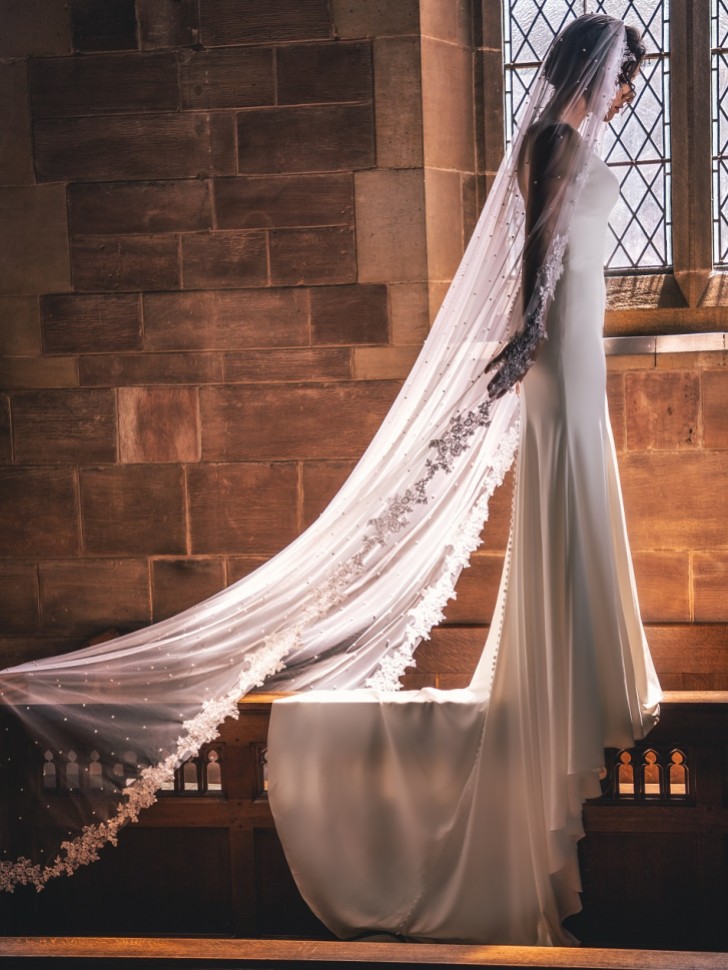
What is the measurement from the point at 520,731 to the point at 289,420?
1.87 meters

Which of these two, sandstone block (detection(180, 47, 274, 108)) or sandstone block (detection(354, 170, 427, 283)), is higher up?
sandstone block (detection(180, 47, 274, 108))

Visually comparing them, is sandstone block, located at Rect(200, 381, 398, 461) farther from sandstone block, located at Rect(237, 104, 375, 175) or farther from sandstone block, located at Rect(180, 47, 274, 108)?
sandstone block, located at Rect(180, 47, 274, 108)

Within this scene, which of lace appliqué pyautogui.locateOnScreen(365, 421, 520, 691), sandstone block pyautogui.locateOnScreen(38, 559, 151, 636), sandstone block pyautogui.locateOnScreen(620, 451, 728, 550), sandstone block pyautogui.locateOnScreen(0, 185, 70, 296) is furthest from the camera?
sandstone block pyautogui.locateOnScreen(38, 559, 151, 636)

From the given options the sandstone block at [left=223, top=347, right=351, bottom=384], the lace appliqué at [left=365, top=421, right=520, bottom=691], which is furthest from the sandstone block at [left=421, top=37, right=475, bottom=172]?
the lace appliqué at [left=365, top=421, right=520, bottom=691]

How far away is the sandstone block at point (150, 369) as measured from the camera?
4.09m

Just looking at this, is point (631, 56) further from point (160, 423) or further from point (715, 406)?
point (160, 423)

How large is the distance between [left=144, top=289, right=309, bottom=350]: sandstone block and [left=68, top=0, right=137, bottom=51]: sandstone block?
3.13 feet

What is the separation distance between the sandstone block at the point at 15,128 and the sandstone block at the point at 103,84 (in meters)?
0.05

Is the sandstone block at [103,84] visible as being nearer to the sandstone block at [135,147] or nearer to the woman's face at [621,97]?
the sandstone block at [135,147]

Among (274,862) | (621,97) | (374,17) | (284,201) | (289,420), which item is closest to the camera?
(621,97)

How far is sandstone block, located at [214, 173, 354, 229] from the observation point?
396cm

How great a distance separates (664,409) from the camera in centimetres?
397

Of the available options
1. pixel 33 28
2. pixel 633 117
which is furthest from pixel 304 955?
pixel 33 28

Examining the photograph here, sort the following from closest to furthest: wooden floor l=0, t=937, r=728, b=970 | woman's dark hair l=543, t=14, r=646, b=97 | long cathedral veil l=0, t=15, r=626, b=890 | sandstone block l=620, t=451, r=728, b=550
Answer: wooden floor l=0, t=937, r=728, b=970 < woman's dark hair l=543, t=14, r=646, b=97 < long cathedral veil l=0, t=15, r=626, b=890 < sandstone block l=620, t=451, r=728, b=550
